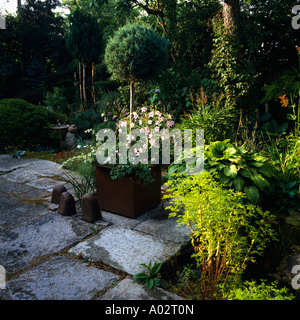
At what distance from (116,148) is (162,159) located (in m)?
0.50

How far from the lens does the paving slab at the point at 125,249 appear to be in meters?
1.95

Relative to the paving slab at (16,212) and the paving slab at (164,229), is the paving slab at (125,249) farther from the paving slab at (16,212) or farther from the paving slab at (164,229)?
the paving slab at (16,212)

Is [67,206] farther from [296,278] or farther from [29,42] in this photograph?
[29,42]

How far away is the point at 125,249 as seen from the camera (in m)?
2.11

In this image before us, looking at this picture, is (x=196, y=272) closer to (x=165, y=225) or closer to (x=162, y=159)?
(x=165, y=225)

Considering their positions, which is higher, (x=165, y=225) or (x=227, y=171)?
(x=227, y=171)

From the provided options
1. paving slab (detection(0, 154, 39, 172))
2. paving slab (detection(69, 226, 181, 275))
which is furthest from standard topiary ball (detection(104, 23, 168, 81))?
paving slab (detection(0, 154, 39, 172))

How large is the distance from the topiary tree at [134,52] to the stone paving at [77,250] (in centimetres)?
189

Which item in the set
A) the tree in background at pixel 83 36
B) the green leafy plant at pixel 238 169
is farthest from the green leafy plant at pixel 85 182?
the tree in background at pixel 83 36

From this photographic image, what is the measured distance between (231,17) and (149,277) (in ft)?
15.7

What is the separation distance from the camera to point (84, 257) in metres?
2.00

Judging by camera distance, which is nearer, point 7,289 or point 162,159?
point 7,289
